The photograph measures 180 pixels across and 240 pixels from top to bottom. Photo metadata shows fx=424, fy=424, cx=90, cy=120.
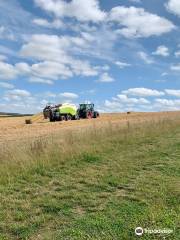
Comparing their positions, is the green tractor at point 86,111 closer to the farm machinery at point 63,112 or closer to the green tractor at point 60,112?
the farm machinery at point 63,112

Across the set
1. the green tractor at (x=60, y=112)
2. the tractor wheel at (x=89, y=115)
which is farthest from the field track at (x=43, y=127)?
the tractor wheel at (x=89, y=115)

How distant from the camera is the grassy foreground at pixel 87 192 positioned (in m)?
6.17

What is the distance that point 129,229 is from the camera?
5.97m

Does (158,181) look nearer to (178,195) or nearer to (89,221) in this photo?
(178,195)

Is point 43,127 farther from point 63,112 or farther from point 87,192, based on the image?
point 87,192

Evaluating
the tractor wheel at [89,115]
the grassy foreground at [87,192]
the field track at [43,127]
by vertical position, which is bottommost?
the grassy foreground at [87,192]

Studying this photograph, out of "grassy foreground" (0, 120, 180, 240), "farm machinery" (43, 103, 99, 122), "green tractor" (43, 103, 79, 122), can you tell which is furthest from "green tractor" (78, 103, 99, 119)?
"grassy foreground" (0, 120, 180, 240)

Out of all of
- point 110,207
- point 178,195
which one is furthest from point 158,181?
point 110,207

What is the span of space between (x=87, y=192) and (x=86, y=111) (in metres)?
41.9

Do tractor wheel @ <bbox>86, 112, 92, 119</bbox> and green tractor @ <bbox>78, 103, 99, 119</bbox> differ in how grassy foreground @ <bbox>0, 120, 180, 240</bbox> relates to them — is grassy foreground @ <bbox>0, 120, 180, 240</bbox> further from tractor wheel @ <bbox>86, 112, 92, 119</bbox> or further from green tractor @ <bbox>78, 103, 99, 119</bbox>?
tractor wheel @ <bbox>86, 112, 92, 119</bbox>

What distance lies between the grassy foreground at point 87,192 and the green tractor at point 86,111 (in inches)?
1389

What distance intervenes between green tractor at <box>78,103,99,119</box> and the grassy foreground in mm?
35292

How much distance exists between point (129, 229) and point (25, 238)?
146 centimetres

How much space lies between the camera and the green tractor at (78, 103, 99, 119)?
1967 inches
